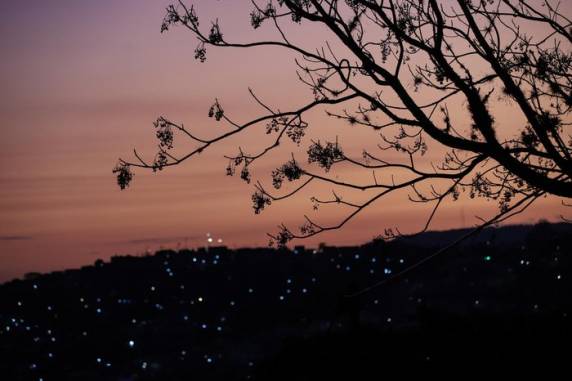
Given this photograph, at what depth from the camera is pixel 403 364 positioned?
33.8ft

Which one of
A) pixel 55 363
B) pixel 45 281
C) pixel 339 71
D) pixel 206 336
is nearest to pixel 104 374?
pixel 55 363

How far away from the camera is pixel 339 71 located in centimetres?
697

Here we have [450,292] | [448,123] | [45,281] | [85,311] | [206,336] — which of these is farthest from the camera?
[45,281]

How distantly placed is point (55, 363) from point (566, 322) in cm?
6473

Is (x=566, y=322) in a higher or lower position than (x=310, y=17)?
lower

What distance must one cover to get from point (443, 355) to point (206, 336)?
211 feet

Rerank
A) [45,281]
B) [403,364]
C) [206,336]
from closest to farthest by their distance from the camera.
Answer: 1. [403,364]
2. [206,336]
3. [45,281]

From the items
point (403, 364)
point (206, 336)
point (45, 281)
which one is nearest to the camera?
point (403, 364)

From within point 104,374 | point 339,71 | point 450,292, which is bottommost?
point 104,374

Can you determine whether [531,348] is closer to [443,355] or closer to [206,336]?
[443,355]

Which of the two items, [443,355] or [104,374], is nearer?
[443,355]

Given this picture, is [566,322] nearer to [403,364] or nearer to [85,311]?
[403,364]

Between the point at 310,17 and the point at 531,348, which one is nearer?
the point at 310,17

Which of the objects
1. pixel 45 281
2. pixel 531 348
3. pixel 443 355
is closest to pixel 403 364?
pixel 443 355
